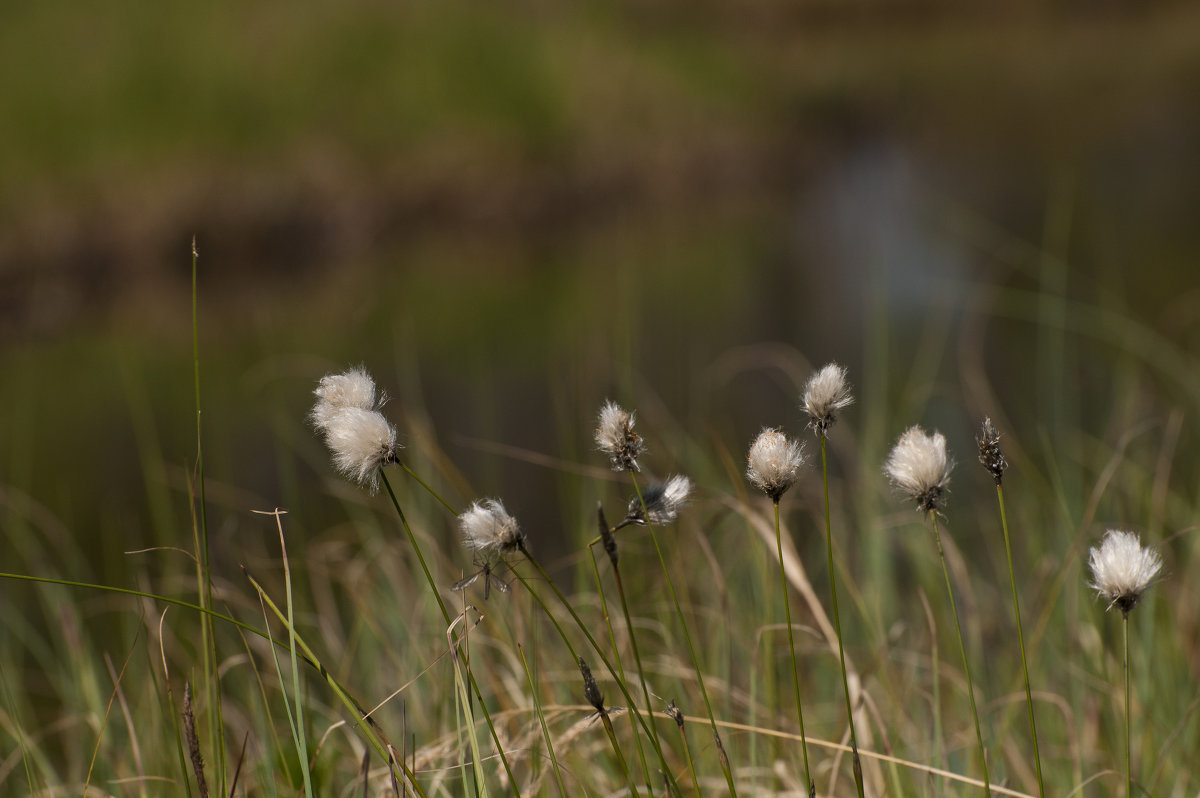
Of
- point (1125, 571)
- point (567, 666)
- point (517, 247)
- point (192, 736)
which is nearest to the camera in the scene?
point (1125, 571)

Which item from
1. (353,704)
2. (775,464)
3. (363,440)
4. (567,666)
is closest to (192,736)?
(353,704)

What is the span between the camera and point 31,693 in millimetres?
2365

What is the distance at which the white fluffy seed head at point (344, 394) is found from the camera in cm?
58

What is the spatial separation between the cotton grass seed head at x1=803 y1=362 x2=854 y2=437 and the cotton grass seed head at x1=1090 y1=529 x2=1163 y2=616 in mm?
139

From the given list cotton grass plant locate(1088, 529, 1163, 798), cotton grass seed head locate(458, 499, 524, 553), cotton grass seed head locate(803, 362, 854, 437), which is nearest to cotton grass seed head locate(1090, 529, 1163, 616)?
cotton grass plant locate(1088, 529, 1163, 798)

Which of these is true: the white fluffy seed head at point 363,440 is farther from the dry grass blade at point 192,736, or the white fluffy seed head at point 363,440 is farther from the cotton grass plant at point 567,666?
the dry grass blade at point 192,736

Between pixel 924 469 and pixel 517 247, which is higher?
pixel 517 247

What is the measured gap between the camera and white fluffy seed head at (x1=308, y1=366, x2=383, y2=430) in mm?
583

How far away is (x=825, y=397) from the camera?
527 millimetres

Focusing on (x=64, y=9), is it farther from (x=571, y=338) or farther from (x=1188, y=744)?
(x=1188, y=744)

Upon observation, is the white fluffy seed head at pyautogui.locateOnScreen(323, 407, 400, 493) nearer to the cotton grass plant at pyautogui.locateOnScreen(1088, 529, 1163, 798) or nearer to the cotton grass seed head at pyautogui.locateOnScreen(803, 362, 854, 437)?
the cotton grass seed head at pyautogui.locateOnScreen(803, 362, 854, 437)

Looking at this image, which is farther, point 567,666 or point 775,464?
point 567,666

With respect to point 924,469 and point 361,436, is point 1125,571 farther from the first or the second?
point 361,436

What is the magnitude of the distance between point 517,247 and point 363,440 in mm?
7810
